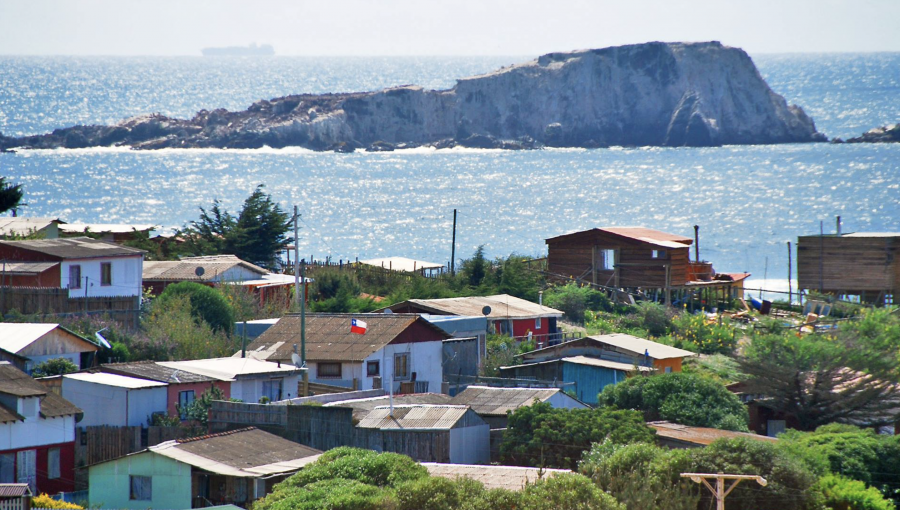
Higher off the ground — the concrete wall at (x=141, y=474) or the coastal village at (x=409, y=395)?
the coastal village at (x=409, y=395)

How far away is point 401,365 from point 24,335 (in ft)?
32.5

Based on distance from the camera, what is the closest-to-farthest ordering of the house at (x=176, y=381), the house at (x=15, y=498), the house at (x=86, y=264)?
the house at (x=15, y=498) < the house at (x=176, y=381) < the house at (x=86, y=264)

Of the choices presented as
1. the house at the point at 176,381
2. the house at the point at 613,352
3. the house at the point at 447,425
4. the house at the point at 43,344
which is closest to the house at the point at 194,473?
the house at the point at 447,425

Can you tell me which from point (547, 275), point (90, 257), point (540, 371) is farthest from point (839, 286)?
point (90, 257)

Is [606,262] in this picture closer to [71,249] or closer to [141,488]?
[71,249]

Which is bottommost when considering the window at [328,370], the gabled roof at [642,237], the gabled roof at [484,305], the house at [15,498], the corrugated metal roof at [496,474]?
the corrugated metal roof at [496,474]

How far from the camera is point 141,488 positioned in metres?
24.3

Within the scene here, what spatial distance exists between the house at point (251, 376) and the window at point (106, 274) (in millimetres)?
10686

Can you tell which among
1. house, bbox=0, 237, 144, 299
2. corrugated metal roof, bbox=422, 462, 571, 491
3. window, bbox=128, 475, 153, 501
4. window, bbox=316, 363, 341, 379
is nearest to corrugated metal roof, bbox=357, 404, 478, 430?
corrugated metal roof, bbox=422, 462, 571, 491

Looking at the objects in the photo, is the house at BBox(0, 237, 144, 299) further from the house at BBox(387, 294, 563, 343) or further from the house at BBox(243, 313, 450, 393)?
the house at BBox(387, 294, 563, 343)

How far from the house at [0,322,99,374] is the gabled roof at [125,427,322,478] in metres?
7.19

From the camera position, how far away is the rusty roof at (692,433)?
1013 inches

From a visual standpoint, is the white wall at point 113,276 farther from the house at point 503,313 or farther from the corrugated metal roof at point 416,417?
the corrugated metal roof at point 416,417

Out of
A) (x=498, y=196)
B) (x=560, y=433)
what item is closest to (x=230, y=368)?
(x=560, y=433)
